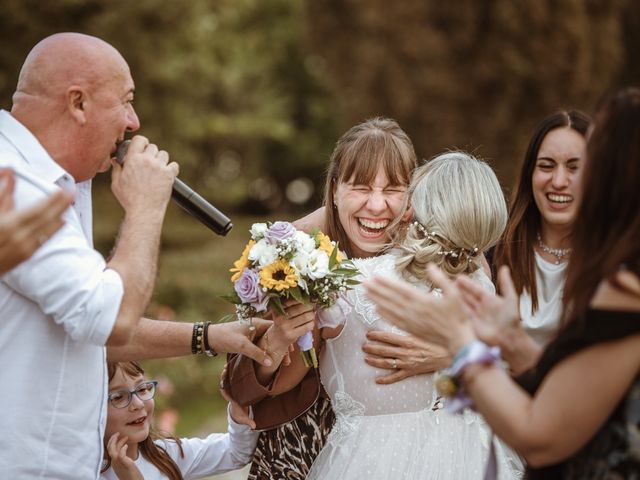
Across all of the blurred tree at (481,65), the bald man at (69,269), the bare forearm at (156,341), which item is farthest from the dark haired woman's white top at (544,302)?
the blurred tree at (481,65)

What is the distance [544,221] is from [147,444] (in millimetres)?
2342

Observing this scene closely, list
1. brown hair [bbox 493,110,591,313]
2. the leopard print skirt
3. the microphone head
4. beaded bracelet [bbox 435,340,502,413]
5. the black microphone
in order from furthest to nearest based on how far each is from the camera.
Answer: brown hair [bbox 493,110,591,313] < the leopard print skirt < the black microphone < the microphone head < beaded bracelet [bbox 435,340,502,413]

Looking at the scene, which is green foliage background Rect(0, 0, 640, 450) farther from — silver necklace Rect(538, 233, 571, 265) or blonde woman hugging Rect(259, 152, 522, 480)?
blonde woman hugging Rect(259, 152, 522, 480)

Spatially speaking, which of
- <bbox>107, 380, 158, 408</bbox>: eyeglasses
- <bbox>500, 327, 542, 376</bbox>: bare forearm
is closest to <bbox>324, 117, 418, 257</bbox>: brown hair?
<bbox>107, 380, 158, 408</bbox>: eyeglasses

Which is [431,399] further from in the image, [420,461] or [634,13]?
[634,13]

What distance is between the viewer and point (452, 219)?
3.36 meters

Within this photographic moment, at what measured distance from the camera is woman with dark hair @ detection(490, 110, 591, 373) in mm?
4148

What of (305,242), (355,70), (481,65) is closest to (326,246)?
(305,242)

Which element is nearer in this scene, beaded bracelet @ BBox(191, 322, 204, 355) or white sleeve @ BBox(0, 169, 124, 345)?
white sleeve @ BBox(0, 169, 124, 345)

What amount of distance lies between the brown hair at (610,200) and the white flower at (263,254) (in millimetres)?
1242

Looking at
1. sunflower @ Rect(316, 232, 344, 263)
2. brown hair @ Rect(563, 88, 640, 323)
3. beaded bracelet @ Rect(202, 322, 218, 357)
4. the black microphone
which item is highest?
brown hair @ Rect(563, 88, 640, 323)

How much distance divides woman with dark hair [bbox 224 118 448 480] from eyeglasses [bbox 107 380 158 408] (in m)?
0.34

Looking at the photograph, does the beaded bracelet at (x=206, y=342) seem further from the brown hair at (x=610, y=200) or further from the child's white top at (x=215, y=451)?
the brown hair at (x=610, y=200)

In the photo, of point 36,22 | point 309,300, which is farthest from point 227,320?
point 36,22
